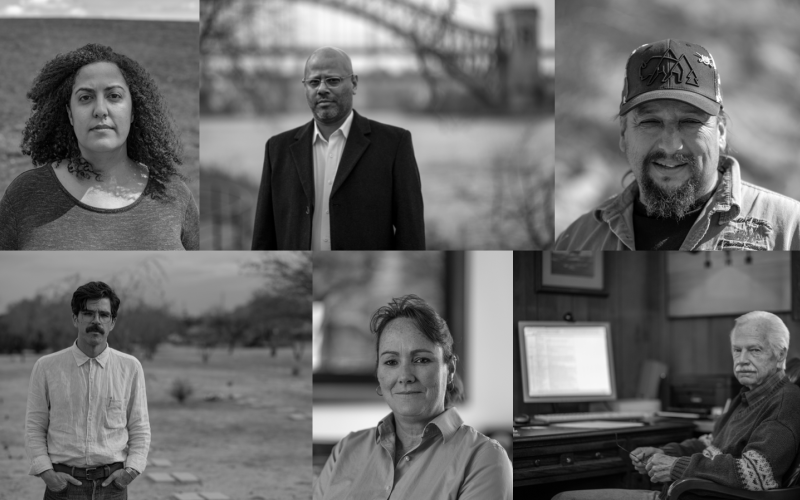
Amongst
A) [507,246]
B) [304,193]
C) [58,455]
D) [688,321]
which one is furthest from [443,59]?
[58,455]

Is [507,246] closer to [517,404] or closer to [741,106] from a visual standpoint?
[517,404]

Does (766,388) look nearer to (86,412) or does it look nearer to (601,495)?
(601,495)

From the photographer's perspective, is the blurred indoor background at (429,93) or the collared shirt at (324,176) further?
the blurred indoor background at (429,93)

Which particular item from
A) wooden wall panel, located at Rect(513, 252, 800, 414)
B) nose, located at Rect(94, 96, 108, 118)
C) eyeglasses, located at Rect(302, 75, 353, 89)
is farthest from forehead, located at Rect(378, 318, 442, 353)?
nose, located at Rect(94, 96, 108, 118)

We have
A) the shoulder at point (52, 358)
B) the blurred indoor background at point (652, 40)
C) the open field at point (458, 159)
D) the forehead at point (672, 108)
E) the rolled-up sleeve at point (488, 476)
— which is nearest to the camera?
the rolled-up sleeve at point (488, 476)

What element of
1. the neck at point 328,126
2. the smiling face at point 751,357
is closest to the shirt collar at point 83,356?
the neck at point 328,126

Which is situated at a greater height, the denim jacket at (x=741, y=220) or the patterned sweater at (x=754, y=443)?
the denim jacket at (x=741, y=220)

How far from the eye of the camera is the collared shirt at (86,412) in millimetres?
3068

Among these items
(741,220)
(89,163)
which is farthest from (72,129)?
(741,220)

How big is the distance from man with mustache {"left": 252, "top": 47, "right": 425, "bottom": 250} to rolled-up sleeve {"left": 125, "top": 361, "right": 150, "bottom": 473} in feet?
2.53

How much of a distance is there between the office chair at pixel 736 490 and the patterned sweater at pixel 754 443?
2 centimetres

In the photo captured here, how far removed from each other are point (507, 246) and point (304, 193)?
138 centimetres

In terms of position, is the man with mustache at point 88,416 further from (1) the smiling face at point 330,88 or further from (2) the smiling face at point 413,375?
(1) the smiling face at point 330,88

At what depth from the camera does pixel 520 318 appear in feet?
10.6
